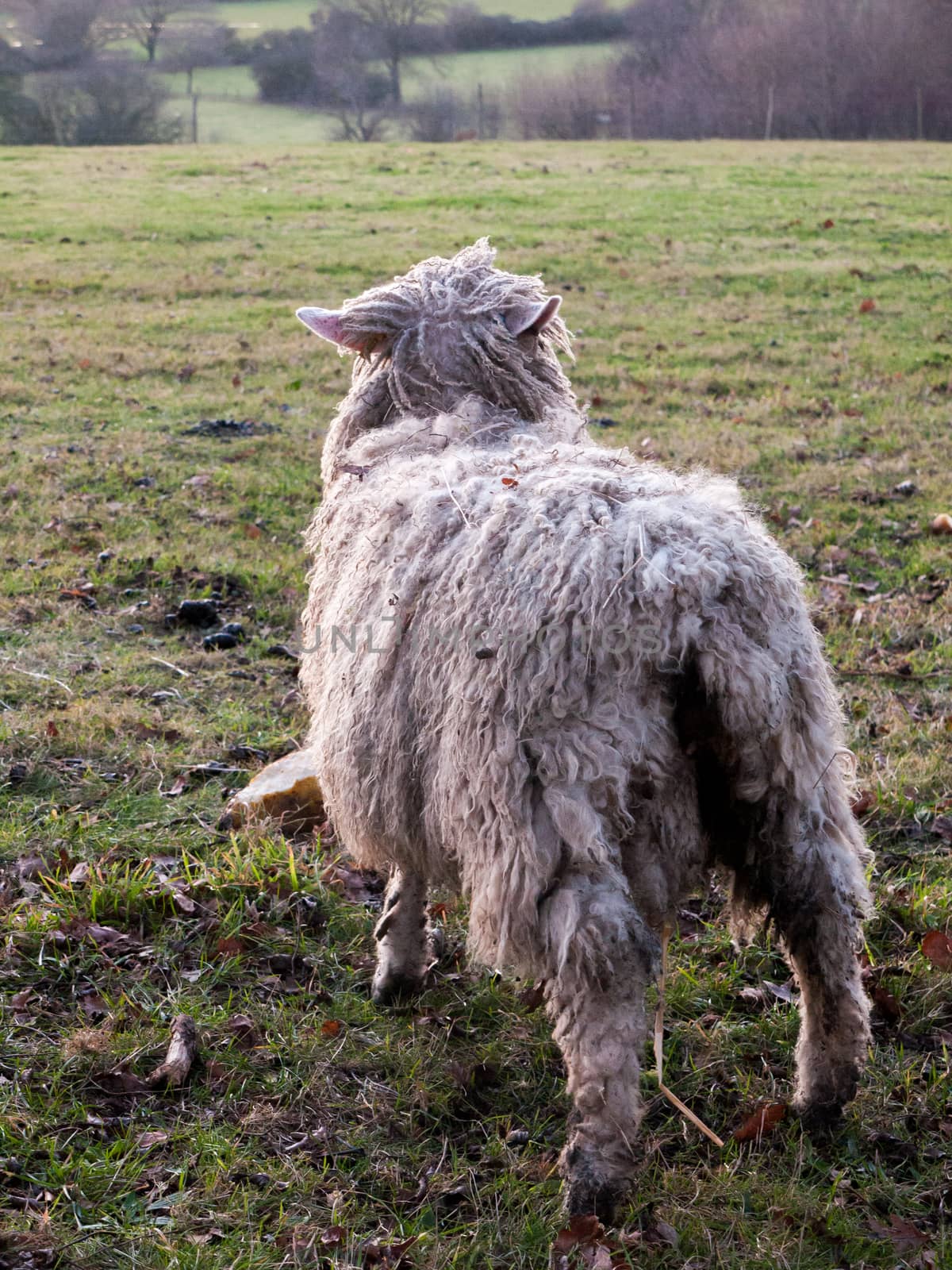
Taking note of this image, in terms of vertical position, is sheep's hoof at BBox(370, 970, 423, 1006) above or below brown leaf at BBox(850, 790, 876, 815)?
below

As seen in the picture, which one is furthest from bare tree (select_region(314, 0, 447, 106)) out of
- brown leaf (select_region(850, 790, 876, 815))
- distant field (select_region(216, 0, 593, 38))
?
brown leaf (select_region(850, 790, 876, 815))

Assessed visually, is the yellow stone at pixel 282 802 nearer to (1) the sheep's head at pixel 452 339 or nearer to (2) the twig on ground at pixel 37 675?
(2) the twig on ground at pixel 37 675

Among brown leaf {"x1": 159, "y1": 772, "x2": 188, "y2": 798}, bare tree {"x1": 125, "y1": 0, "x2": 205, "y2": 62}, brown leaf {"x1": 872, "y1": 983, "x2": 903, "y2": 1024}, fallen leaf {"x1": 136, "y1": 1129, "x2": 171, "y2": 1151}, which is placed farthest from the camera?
bare tree {"x1": 125, "y1": 0, "x2": 205, "y2": 62}

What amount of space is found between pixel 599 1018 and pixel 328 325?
2.67 meters

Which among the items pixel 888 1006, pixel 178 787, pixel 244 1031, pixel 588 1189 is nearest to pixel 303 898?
pixel 244 1031

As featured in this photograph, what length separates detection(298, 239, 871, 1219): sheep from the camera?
2.47 meters

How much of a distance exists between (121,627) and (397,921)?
274cm

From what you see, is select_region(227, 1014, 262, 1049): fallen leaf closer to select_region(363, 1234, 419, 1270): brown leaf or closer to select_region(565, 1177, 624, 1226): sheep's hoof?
select_region(363, 1234, 419, 1270): brown leaf

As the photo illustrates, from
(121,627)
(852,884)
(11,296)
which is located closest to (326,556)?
(852,884)

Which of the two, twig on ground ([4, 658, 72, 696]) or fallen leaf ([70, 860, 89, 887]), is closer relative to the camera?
fallen leaf ([70, 860, 89, 887])

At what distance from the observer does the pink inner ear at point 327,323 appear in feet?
13.5

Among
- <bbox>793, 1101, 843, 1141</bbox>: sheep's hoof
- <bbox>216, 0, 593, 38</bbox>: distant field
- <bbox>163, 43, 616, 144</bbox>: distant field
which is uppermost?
<bbox>216, 0, 593, 38</bbox>: distant field

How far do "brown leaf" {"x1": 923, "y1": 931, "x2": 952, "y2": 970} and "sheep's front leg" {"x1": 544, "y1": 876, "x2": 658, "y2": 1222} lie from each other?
1.45 meters

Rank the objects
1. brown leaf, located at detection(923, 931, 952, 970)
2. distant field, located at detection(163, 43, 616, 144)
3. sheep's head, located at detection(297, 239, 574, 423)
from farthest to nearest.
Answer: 1. distant field, located at detection(163, 43, 616, 144)
2. sheep's head, located at detection(297, 239, 574, 423)
3. brown leaf, located at detection(923, 931, 952, 970)
